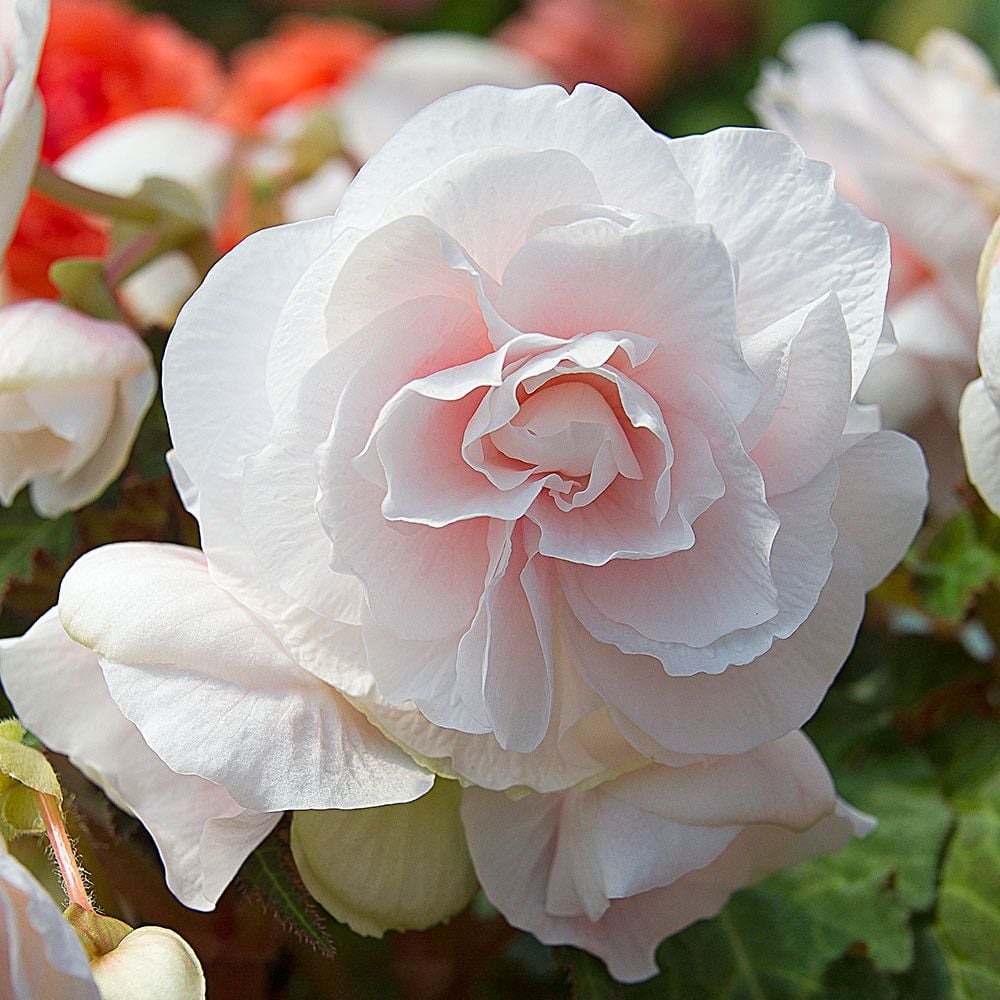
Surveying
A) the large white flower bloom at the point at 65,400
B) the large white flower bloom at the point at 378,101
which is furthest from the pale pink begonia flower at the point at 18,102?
the large white flower bloom at the point at 378,101

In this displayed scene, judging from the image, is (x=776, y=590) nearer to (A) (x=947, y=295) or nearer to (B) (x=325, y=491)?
(B) (x=325, y=491)

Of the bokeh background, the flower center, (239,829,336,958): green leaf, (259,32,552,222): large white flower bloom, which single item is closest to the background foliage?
(239,829,336,958): green leaf

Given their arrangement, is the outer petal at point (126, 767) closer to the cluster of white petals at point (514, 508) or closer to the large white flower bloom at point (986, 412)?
the cluster of white petals at point (514, 508)

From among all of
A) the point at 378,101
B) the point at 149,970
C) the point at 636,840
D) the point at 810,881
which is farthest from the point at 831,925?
the point at 378,101

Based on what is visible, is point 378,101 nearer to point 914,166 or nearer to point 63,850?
point 914,166

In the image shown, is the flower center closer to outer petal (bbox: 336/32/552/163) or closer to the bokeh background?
outer petal (bbox: 336/32/552/163)

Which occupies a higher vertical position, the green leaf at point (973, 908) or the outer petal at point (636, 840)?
the outer petal at point (636, 840)
